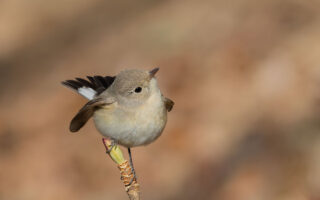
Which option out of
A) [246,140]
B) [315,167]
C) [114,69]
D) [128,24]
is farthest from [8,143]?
[315,167]

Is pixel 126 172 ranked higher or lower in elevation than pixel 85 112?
lower

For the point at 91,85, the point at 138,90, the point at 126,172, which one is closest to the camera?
the point at 126,172

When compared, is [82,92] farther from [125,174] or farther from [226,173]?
[226,173]

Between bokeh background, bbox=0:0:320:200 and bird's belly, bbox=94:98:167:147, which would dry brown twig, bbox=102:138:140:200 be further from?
bokeh background, bbox=0:0:320:200

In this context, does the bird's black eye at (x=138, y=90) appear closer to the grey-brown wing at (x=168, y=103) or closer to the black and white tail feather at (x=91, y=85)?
the grey-brown wing at (x=168, y=103)

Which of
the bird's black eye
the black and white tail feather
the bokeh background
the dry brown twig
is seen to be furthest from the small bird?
the bokeh background

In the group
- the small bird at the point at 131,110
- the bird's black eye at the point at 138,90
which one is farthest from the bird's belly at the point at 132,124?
the bird's black eye at the point at 138,90

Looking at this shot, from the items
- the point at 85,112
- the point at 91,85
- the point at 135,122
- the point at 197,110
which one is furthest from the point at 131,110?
the point at 197,110

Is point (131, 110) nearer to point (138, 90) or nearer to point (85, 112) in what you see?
point (138, 90)
